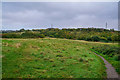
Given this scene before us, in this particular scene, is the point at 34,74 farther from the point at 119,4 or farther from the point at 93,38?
the point at 93,38

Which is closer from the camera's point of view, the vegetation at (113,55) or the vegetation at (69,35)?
the vegetation at (113,55)

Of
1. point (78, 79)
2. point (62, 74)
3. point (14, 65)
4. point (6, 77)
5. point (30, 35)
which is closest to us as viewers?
point (6, 77)

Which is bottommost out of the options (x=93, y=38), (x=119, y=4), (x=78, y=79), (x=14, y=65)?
(x=78, y=79)

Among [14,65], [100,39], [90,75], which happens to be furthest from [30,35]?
[90,75]

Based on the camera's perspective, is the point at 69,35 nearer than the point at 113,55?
No

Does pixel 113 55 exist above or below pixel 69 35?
below

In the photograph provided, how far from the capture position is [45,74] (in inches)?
375

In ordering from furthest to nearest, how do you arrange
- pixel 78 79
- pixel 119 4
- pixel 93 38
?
pixel 93 38
pixel 119 4
pixel 78 79

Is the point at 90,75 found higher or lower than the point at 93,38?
lower

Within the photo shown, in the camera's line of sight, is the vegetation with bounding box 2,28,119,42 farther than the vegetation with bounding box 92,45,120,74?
Yes

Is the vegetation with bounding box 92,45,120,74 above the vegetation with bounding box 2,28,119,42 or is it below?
below

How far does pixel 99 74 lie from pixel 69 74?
9.14ft

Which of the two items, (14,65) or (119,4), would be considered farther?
(119,4)

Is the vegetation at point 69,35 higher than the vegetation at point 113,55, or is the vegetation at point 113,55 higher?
the vegetation at point 69,35
